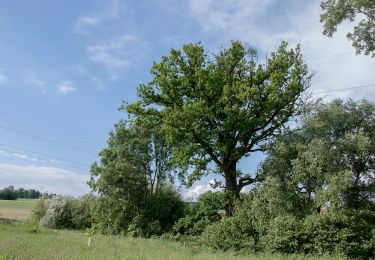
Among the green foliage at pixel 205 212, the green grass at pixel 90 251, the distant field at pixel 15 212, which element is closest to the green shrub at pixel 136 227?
the green foliage at pixel 205 212

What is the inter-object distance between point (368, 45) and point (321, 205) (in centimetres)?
927

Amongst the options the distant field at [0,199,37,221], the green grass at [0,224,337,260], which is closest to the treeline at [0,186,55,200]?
the distant field at [0,199,37,221]

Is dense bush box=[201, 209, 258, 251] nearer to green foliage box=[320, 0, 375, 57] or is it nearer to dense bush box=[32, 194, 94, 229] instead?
green foliage box=[320, 0, 375, 57]

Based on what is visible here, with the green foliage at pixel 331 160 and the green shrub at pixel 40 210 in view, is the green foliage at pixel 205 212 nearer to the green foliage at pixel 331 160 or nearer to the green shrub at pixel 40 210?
the green foliage at pixel 331 160

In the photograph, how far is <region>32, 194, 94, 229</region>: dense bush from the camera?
177ft

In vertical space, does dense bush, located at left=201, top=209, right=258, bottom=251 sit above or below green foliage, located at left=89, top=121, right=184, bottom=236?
below

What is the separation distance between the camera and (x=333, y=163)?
853 inches

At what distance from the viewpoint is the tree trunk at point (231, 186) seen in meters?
29.0

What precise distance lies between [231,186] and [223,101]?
699cm

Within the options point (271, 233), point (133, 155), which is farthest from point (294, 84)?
point (133, 155)

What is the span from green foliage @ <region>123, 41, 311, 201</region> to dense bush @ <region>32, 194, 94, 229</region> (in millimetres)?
28823

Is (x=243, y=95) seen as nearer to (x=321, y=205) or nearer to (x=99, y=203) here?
(x=321, y=205)

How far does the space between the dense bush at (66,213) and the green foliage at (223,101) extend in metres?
28.8

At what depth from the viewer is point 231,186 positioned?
2984cm
